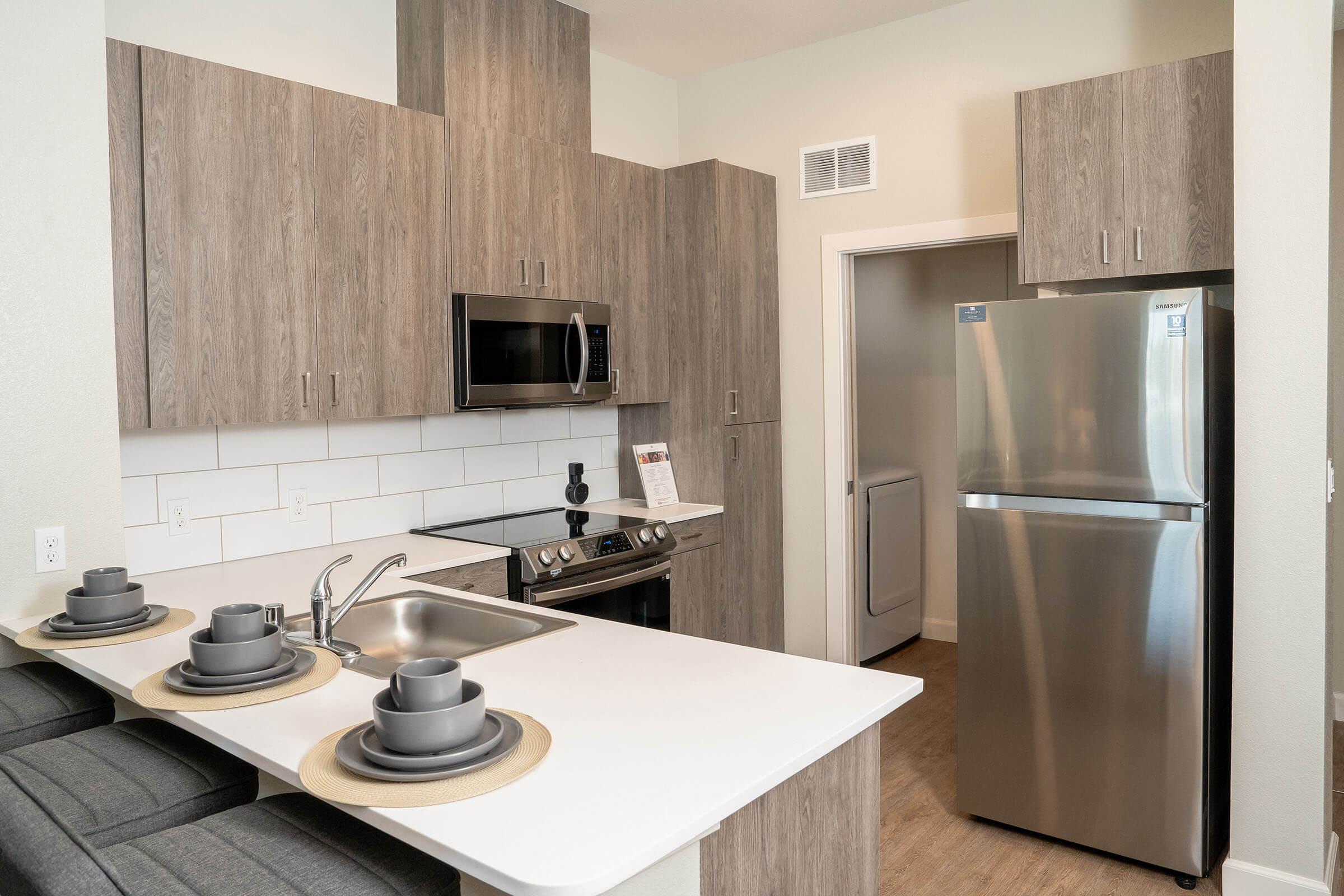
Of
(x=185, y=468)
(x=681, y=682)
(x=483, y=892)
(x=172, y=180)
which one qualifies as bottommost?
(x=483, y=892)

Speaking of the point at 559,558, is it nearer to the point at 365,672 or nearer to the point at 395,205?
the point at 395,205

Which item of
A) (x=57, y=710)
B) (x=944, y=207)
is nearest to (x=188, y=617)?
(x=57, y=710)

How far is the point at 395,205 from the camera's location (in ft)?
9.87

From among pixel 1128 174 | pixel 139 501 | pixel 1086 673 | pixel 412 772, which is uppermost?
pixel 1128 174

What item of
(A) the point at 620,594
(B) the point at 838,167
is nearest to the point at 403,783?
(A) the point at 620,594

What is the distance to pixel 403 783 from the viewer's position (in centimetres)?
120

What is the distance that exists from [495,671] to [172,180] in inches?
66.1

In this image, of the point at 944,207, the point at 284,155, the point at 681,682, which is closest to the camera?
the point at 681,682

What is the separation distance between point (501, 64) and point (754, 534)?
2.22 metres

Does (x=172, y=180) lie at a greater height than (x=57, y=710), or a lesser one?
greater

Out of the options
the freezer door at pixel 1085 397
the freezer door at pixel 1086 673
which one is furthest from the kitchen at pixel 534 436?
the freezer door at pixel 1086 673

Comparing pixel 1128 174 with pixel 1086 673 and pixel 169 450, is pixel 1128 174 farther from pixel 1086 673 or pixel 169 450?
pixel 169 450

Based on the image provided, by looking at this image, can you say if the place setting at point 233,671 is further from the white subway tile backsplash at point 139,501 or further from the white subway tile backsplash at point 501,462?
the white subway tile backsplash at point 501,462

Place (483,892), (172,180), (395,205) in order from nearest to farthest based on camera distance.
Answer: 1. (483,892)
2. (172,180)
3. (395,205)
